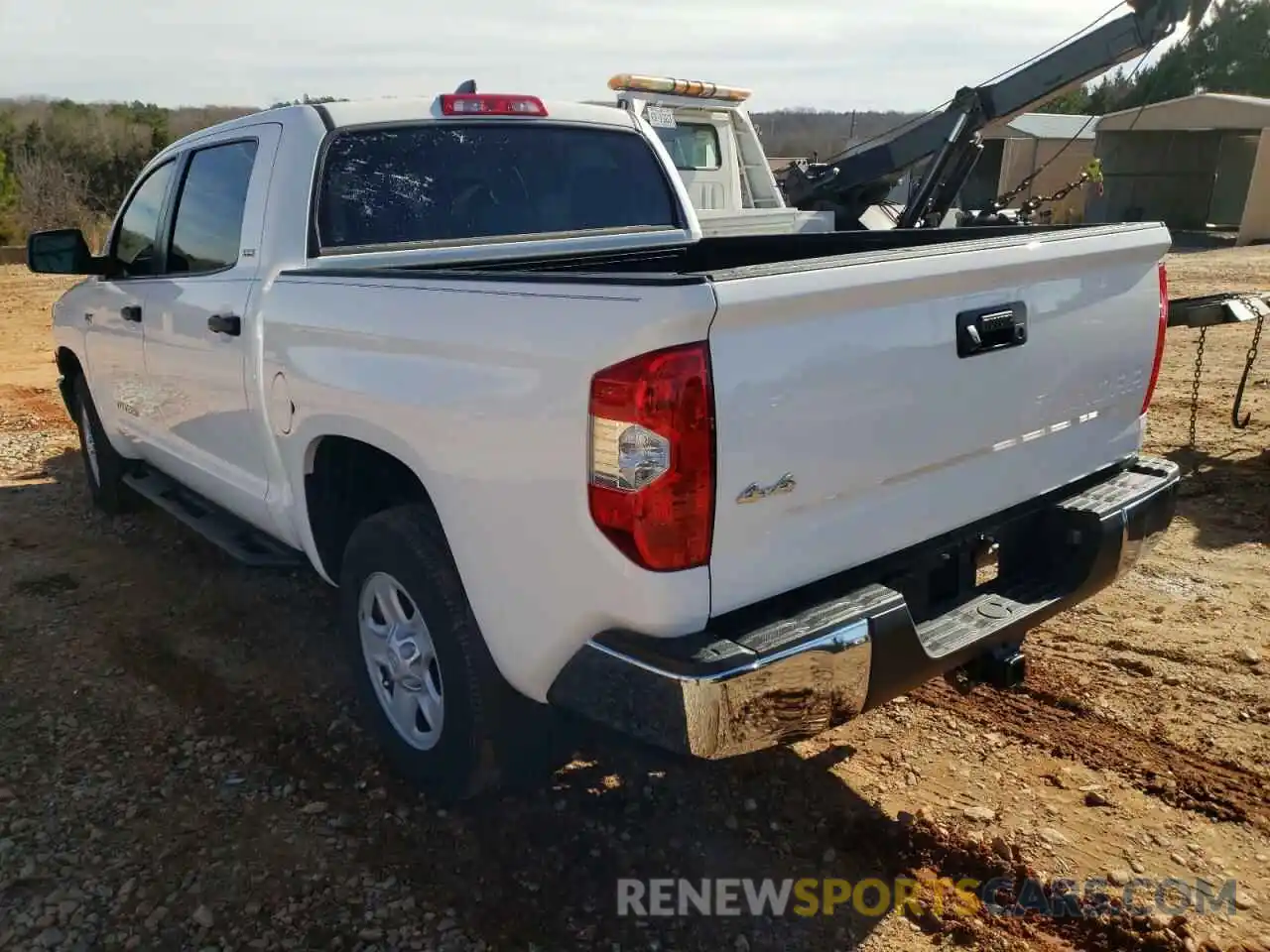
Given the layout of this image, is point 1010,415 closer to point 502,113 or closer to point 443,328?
point 443,328

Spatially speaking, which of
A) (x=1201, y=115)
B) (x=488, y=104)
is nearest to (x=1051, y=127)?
(x=1201, y=115)

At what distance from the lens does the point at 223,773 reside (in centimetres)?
333

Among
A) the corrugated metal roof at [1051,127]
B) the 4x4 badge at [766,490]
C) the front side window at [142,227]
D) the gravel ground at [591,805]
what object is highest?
the corrugated metal roof at [1051,127]

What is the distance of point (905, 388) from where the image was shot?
97.7 inches

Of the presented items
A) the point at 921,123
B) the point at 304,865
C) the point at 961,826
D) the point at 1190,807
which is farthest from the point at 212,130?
the point at 921,123

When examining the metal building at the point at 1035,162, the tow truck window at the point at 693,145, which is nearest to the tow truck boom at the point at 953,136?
the tow truck window at the point at 693,145

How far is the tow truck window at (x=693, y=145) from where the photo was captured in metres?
11.1

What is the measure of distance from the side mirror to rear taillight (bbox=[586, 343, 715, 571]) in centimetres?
357

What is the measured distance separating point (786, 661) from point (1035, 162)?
29496 mm

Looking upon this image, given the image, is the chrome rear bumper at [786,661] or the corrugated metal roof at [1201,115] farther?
the corrugated metal roof at [1201,115]

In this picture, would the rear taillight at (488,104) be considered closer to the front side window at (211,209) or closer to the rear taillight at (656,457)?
the front side window at (211,209)

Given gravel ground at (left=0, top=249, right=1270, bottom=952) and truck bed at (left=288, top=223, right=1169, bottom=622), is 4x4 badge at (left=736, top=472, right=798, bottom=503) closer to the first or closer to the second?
truck bed at (left=288, top=223, right=1169, bottom=622)

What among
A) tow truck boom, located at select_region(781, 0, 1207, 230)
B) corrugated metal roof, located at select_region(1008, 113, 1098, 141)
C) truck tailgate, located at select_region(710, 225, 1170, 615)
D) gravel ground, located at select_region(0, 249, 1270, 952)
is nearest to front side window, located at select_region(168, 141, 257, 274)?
gravel ground, located at select_region(0, 249, 1270, 952)

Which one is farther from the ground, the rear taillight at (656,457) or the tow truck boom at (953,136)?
the tow truck boom at (953,136)
